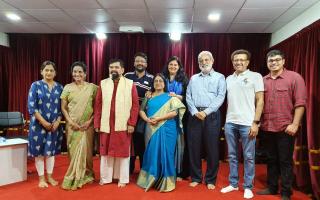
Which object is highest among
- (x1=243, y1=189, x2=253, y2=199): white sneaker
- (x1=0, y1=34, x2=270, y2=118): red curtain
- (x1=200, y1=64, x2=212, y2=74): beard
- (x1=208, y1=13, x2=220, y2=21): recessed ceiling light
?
(x1=208, y1=13, x2=220, y2=21): recessed ceiling light

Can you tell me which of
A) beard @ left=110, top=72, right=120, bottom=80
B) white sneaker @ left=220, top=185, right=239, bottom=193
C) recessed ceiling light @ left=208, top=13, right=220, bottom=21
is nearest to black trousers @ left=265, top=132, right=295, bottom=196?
white sneaker @ left=220, top=185, right=239, bottom=193

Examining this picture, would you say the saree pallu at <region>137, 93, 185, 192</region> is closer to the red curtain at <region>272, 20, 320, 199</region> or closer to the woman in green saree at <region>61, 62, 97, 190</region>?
the woman in green saree at <region>61, 62, 97, 190</region>

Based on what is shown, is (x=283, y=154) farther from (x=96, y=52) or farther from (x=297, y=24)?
(x=96, y=52)

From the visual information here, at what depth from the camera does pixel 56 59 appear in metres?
5.36

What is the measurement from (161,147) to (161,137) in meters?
0.11

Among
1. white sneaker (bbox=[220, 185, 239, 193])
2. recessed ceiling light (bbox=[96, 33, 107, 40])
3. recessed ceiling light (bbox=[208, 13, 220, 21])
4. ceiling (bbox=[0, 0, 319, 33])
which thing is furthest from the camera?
recessed ceiling light (bbox=[96, 33, 107, 40])

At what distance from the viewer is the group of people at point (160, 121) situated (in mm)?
2969

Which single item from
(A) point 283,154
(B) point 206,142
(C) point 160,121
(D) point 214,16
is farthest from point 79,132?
(D) point 214,16

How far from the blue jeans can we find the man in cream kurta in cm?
105

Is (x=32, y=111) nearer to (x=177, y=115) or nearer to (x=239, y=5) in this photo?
(x=177, y=115)

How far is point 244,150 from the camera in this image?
2.99m

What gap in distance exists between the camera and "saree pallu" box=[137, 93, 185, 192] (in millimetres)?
3082

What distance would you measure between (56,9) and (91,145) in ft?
6.19

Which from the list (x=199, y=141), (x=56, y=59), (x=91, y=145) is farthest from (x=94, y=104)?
(x=56, y=59)
